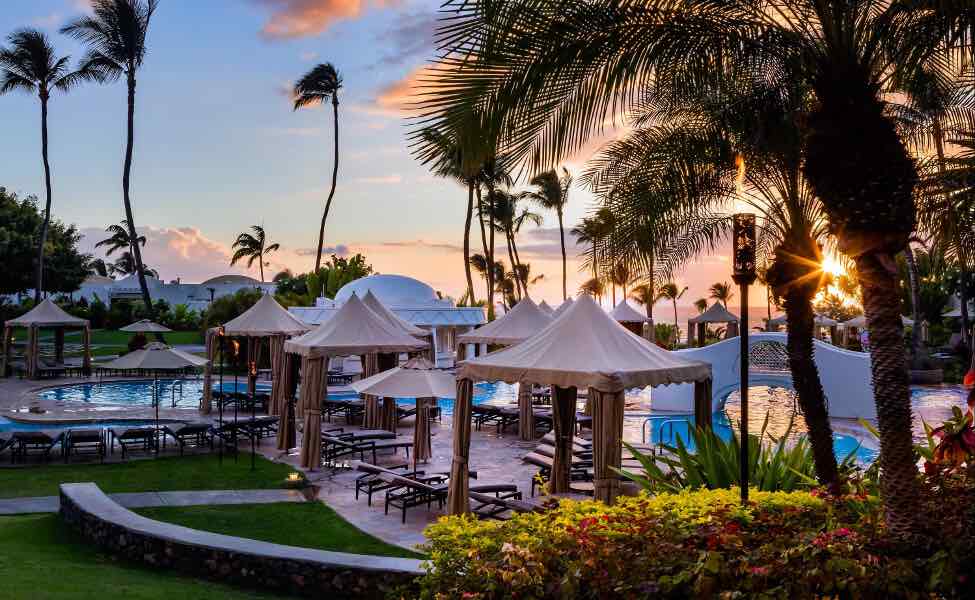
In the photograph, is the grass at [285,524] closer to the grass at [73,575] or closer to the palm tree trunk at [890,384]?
the grass at [73,575]

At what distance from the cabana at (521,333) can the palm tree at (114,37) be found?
24369 mm

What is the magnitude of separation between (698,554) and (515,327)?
16205mm

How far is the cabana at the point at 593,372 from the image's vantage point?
10430 mm

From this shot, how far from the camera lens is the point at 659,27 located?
267 inches

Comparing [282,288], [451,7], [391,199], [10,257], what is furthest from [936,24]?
[282,288]

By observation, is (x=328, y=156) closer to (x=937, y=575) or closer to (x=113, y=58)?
(x=113, y=58)

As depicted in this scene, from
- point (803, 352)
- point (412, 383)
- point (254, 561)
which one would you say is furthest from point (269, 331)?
point (803, 352)

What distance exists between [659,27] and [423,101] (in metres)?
2.10

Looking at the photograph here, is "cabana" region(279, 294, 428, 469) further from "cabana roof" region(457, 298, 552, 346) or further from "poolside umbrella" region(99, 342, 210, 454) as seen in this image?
"poolside umbrella" region(99, 342, 210, 454)

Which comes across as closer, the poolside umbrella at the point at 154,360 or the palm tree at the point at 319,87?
the poolside umbrella at the point at 154,360

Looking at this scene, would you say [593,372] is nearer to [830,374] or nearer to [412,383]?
[412,383]

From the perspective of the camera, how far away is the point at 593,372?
416 inches

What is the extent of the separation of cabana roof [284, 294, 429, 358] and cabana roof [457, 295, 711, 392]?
5728 mm

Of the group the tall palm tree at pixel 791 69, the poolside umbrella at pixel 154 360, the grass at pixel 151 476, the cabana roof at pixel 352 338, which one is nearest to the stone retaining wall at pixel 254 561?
the tall palm tree at pixel 791 69
